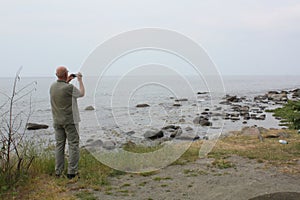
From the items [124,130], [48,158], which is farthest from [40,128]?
[48,158]

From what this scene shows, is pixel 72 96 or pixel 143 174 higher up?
pixel 72 96

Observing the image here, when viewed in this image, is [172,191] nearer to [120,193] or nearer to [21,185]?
[120,193]

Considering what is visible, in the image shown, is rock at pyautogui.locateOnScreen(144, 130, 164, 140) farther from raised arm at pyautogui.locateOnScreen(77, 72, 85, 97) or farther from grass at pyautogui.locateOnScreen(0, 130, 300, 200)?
raised arm at pyautogui.locateOnScreen(77, 72, 85, 97)

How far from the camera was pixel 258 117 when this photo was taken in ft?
82.1

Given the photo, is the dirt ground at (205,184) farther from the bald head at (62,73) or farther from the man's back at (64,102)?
the bald head at (62,73)

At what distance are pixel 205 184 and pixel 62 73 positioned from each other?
11.0 ft

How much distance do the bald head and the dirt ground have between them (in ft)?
7.22

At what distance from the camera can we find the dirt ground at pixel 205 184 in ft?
17.5

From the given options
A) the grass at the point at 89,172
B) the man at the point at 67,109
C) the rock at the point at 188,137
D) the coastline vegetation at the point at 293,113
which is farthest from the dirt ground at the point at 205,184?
the rock at the point at 188,137

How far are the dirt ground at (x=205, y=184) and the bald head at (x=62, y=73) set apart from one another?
220 cm

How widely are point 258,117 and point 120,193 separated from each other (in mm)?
21362

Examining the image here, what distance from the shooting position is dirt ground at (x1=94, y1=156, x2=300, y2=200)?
533 cm

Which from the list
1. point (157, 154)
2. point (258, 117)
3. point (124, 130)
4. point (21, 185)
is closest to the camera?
point (21, 185)

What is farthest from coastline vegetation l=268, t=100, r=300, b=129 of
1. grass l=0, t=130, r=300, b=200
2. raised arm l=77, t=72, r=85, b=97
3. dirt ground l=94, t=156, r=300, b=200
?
raised arm l=77, t=72, r=85, b=97
